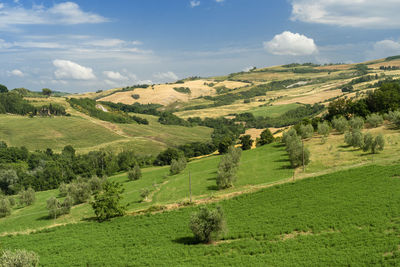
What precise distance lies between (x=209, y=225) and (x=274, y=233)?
751 centimetres

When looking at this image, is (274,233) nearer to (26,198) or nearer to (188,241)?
(188,241)

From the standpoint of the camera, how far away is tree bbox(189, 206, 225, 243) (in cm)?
3516

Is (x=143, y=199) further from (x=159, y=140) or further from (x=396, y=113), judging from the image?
(x=159, y=140)

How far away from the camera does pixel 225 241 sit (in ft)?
117

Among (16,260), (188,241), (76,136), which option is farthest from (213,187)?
(76,136)

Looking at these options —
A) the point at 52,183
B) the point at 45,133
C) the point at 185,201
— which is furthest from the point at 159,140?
the point at 185,201

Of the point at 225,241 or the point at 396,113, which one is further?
the point at 396,113

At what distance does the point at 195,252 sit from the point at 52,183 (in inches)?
3884

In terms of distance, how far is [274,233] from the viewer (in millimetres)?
34469

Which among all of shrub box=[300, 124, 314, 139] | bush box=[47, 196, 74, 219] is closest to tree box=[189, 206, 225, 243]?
bush box=[47, 196, 74, 219]

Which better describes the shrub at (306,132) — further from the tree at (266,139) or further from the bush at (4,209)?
the bush at (4,209)

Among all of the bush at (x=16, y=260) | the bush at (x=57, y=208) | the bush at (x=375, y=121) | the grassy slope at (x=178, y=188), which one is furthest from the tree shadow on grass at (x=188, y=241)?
the bush at (x=375, y=121)

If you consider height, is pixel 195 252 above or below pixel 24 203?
above

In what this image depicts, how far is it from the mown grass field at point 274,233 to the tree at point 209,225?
4.51ft
